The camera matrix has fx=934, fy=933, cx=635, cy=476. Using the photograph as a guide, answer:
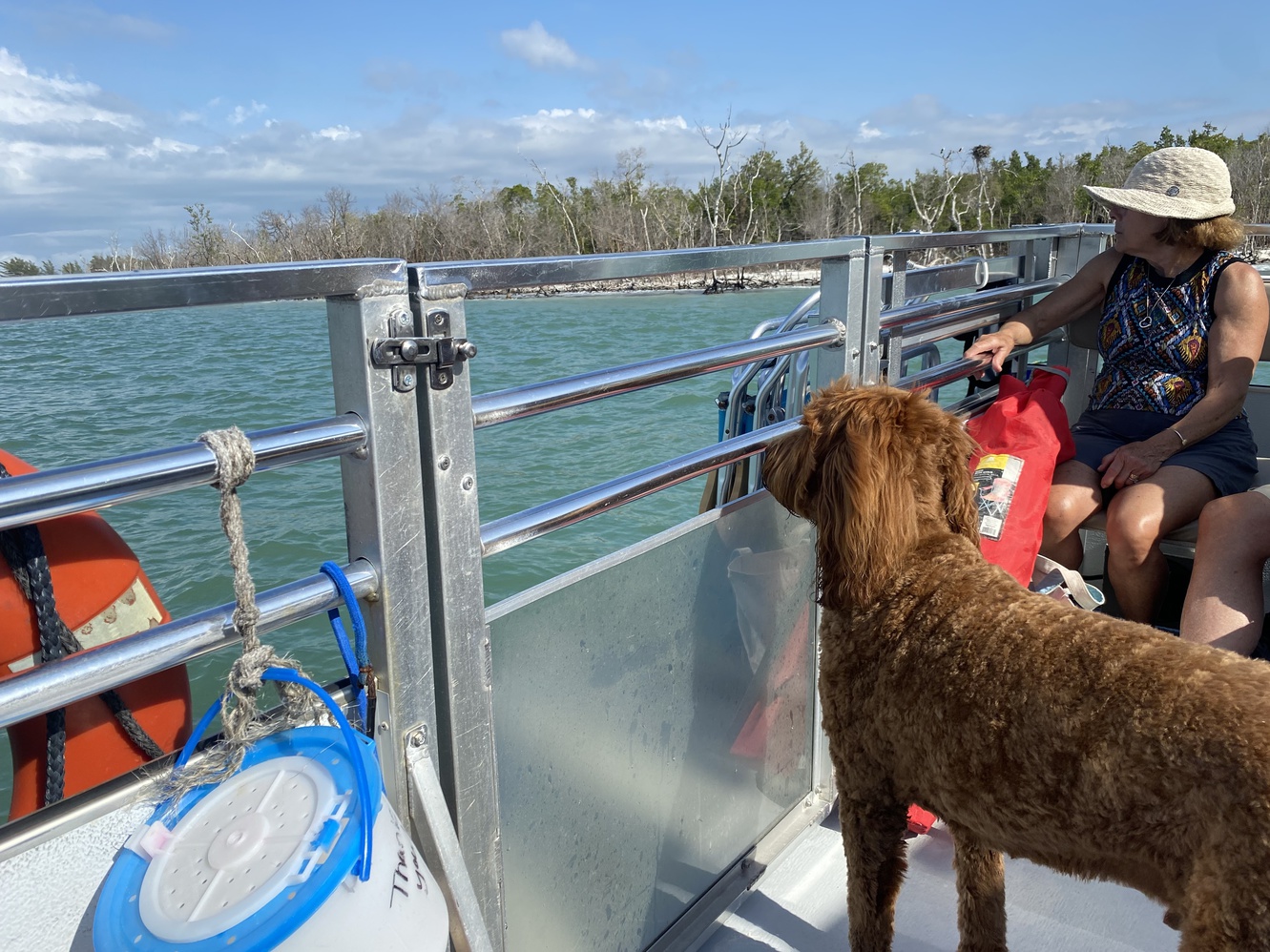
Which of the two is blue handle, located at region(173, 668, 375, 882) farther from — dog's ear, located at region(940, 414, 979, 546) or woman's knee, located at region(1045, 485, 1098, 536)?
woman's knee, located at region(1045, 485, 1098, 536)

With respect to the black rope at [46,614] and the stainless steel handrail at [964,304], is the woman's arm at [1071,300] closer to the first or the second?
the stainless steel handrail at [964,304]

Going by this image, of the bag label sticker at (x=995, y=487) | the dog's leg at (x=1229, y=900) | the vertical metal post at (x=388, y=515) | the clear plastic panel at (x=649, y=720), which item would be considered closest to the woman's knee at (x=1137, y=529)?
the bag label sticker at (x=995, y=487)

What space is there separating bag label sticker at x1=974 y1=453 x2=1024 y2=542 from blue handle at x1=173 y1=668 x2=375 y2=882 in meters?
2.04

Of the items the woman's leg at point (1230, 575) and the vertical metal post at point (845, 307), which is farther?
the woman's leg at point (1230, 575)

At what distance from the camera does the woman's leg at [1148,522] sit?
2.90 m

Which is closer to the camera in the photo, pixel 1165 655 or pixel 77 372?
pixel 1165 655

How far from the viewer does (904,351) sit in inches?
115

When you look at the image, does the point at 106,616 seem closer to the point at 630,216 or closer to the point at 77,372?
the point at 77,372

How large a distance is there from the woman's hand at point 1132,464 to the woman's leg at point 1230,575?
0.74ft

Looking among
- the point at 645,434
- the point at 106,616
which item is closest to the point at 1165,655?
the point at 106,616

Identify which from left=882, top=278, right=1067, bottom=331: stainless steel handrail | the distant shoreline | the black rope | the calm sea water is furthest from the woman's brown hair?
the distant shoreline

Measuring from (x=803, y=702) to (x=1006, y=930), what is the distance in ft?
2.46

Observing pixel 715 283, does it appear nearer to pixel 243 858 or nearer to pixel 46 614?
pixel 46 614

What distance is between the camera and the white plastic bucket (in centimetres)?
96
